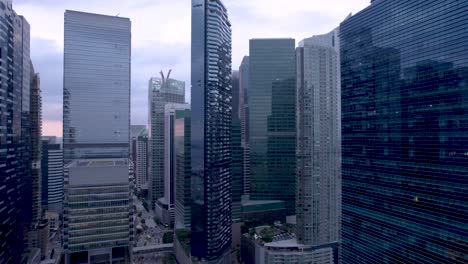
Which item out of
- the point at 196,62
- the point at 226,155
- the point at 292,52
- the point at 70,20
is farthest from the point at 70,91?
the point at 292,52

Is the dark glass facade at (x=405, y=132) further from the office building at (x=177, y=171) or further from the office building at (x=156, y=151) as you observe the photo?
the office building at (x=156, y=151)

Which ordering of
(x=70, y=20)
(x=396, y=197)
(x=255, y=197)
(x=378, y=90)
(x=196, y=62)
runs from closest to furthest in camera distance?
1. (x=396, y=197)
2. (x=378, y=90)
3. (x=196, y=62)
4. (x=70, y=20)
5. (x=255, y=197)

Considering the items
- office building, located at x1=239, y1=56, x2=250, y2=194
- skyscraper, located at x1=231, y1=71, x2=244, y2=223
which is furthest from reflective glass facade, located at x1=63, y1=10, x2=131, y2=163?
office building, located at x1=239, y1=56, x2=250, y2=194

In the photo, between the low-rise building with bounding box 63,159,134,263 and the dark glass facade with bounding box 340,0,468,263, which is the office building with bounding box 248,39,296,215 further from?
the low-rise building with bounding box 63,159,134,263

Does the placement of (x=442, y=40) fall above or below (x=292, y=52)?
below

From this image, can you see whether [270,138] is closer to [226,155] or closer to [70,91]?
[226,155]

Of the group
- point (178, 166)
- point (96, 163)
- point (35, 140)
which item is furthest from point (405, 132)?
point (35, 140)
